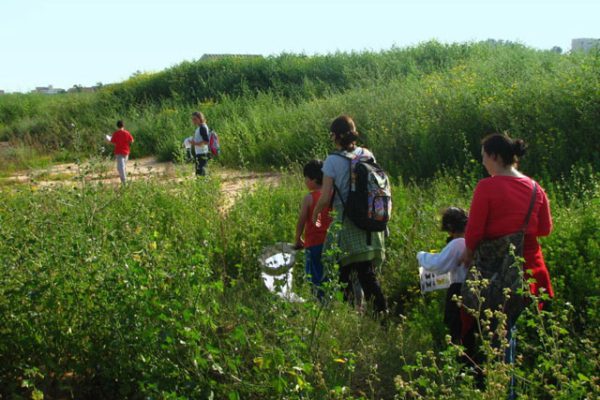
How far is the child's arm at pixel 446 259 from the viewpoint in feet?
15.6

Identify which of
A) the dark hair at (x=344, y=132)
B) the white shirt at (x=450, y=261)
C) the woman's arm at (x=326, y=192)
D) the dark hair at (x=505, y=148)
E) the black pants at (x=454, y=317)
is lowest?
the black pants at (x=454, y=317)

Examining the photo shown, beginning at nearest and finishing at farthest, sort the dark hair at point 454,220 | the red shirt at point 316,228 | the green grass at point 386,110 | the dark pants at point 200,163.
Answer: the dark hair at point 454,220 → the red shirt at point 316,228 → the green grass at point 386,110 → the dark pants at point 200,163

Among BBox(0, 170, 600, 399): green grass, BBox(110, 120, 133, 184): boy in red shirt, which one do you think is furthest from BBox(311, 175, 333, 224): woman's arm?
BBox(110, 120, 133, 184): boy in red shirt

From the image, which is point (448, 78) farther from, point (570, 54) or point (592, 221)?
point (592, 221)

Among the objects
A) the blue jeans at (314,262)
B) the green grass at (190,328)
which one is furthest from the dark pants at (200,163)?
the blue jeans at (314,262)

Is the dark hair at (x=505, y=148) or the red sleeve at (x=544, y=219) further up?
the dark hair at (x=505, y=148)

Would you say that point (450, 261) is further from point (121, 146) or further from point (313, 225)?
point (121, 146)

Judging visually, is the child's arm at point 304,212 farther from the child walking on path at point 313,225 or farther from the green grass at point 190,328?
the green grass at point 190,328

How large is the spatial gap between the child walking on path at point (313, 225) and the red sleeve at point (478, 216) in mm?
1831

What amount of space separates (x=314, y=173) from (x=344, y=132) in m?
0.62

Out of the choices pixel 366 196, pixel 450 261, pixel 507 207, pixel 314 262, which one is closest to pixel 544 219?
pixel 507 207

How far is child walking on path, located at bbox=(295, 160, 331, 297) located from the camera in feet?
19.9

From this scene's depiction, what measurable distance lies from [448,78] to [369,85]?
137 inches

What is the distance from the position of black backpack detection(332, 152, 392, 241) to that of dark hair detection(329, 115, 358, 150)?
0.29 ft
